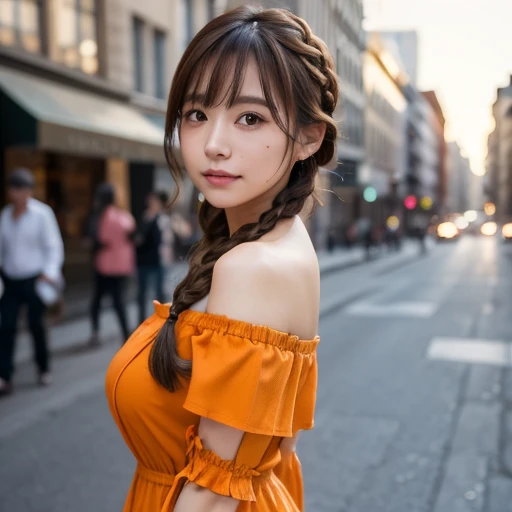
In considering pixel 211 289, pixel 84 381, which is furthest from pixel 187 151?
pixel 84 381

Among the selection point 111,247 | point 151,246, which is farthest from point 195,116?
point 151,246

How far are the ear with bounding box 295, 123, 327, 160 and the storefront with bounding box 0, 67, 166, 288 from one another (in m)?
7.22

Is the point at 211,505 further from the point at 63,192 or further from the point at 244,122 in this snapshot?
the point at 63,192

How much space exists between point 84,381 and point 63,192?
6885mm

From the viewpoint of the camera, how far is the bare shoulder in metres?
1.07

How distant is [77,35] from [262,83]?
39.7 ft

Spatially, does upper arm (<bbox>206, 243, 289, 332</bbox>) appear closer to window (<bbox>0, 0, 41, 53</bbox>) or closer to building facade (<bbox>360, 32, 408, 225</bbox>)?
building facade (<bbox>360, 32, 408, 225</bbox>)

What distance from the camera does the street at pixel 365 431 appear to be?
12.3 ft

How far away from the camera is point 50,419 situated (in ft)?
16.6

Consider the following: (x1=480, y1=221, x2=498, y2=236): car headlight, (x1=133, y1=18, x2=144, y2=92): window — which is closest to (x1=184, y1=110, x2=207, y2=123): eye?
(x1=133, y1=18, x2=144, y2=92): window

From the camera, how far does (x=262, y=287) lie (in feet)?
3.51

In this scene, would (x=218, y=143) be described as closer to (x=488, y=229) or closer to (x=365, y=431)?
(x=365, y=431)

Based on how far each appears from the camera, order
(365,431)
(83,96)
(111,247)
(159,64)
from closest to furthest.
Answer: (365,431) → (111,247) → (83,96) → (159,64)

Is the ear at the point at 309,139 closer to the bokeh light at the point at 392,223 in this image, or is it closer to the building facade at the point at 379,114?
the building facade at the point at 379,114
